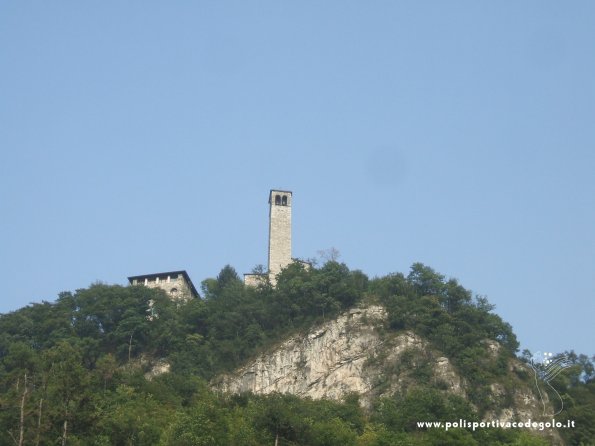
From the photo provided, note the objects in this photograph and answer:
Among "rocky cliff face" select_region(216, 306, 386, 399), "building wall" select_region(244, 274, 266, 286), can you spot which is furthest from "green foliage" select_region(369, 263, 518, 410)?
"building wall" select_region(244, 274, 266, 286)

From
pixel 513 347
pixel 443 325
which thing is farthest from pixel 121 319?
pixel 513 347

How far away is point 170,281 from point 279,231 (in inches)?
415

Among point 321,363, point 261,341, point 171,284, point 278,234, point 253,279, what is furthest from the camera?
point 278,234

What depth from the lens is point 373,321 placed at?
66.2 meters

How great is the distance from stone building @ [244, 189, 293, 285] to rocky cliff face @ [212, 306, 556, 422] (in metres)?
12.0

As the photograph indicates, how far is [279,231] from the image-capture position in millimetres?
80812

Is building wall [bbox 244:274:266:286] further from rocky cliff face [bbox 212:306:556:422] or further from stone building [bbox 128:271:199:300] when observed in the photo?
rocky cliff face [bbox 212:306:556:422]

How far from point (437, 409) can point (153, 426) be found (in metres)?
18.7

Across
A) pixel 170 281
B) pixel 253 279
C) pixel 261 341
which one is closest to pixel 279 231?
pixel 253 279

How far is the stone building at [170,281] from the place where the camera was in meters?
77.2

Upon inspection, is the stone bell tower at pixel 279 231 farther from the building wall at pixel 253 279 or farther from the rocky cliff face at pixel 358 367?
the rocky cliff face at pixel 358 367

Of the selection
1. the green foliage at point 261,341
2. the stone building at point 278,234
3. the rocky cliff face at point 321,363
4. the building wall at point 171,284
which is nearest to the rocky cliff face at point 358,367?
the rocky cliff face at point 321,363

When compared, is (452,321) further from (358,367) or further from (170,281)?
(170,281)

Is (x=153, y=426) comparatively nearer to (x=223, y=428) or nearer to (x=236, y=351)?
(x=223, y=428)
